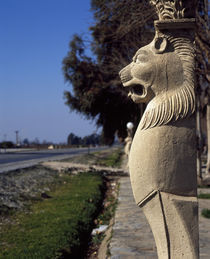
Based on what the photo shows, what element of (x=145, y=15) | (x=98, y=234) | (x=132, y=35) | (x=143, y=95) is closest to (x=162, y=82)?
(x=143, y=95)

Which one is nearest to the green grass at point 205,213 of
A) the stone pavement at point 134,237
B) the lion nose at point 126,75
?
the stone pavement at point 134,237

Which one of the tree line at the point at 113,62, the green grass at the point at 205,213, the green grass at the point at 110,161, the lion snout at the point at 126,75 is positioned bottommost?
the green grass at the point at 110,161

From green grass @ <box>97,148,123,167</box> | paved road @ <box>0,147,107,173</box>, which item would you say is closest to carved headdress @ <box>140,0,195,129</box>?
paved road @ <box>0,147,107,173</box>

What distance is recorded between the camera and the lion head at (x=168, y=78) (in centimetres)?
296

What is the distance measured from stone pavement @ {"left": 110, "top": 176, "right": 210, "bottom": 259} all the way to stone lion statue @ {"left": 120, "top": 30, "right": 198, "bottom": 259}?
1.76 metres

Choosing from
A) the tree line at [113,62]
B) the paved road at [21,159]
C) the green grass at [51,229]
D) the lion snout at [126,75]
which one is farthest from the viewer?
the paved road at [21,159]

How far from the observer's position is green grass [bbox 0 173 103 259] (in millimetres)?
4529

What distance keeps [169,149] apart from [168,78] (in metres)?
0.67

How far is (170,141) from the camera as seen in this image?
2.96 m

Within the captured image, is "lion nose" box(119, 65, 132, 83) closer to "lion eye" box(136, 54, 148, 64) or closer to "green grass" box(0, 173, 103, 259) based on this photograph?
"lion eye" box(136, 54, 148, 64)

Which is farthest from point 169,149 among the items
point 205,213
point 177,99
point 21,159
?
point 21,159

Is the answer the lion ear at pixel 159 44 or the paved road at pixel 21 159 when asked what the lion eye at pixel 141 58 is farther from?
the paved road at pixel 21 159

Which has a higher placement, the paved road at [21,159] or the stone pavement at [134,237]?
the paved road at [21,159]

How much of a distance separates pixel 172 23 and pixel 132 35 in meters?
8.59
